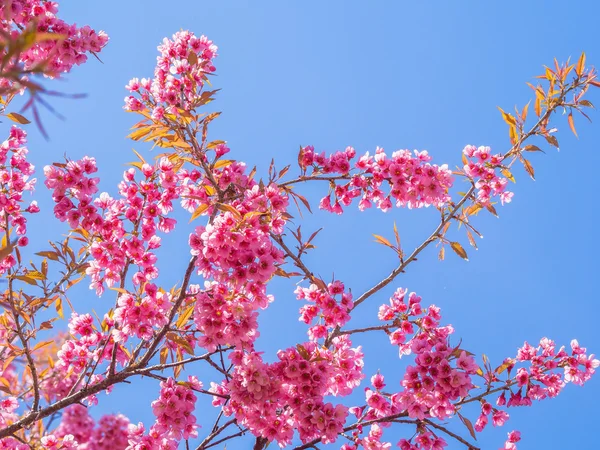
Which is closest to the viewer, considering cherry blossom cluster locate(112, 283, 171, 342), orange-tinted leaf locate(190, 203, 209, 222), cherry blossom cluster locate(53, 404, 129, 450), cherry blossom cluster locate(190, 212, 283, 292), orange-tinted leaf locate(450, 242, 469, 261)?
cherry blossom cluster locate(53, 404, 129, 450)

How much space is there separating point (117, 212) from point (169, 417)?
1278mm

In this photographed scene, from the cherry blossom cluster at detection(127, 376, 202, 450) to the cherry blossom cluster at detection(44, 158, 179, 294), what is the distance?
65cm

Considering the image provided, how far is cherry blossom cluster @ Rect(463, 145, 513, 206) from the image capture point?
12.1 ft


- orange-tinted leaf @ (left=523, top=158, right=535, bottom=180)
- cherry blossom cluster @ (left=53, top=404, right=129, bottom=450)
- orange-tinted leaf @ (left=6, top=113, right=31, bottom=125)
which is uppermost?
orange-tinted leaf @ (left=523, top=158, right=535, bottom=180)

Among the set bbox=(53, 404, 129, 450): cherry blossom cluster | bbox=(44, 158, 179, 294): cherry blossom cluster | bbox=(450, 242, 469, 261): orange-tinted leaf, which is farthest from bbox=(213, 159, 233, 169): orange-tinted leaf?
bbox=(53, 404, 129, 450): cherry blossom cluster

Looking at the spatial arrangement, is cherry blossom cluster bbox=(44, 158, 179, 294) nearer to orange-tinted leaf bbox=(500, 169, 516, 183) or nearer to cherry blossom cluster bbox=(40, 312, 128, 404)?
cherry blossom cluster bbox=(40, 312, 128, 404)

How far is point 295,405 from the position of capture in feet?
10.1

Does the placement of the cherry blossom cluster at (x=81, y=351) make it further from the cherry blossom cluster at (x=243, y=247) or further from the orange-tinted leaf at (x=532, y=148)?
the orange-tinted leaf at (x=532, y=148)

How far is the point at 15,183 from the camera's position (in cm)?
367

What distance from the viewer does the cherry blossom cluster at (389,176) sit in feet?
11.4

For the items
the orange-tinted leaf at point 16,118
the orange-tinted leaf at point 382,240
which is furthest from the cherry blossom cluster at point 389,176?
the orange-tinted leaf at point 16,118

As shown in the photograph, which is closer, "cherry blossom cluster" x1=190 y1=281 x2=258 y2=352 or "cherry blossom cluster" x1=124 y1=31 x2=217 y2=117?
"cherry blossom cluster" x1=190 y1=281 x2=258 y2=352

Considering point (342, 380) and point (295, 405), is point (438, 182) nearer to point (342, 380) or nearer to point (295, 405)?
point (342, 380)

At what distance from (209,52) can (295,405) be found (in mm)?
2474
